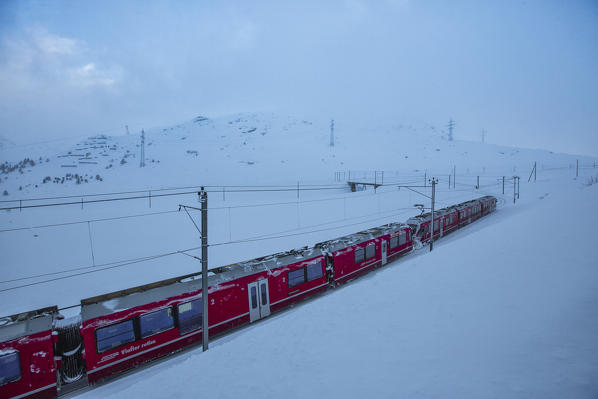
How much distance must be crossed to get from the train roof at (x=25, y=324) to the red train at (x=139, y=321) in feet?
0.07

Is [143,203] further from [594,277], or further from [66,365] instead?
[594,277]

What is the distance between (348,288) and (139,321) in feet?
22.2

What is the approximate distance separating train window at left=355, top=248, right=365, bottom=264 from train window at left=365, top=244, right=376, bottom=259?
291 mm

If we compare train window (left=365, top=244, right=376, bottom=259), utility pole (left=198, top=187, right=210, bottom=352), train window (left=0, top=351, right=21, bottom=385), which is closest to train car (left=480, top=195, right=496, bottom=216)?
train window (left=365, top=244, right=376, bottom=259)

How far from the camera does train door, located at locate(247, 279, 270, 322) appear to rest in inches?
448

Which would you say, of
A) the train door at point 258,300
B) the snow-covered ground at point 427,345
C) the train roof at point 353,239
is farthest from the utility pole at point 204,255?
the train roof at point 353,239

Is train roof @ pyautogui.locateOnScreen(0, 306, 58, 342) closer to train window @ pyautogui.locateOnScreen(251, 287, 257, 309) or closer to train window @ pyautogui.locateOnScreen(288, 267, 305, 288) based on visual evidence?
train window @ pyautogui.locateOnScreen(251, 287, 257, 309)

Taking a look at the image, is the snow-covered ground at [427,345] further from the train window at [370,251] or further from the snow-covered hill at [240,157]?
the snow-covered hill at [240,157]

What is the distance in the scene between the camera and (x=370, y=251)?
54.0 ft

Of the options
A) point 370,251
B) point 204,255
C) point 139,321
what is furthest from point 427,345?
point 370,251

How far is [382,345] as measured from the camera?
20.4 feet

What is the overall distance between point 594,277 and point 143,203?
27.9 m

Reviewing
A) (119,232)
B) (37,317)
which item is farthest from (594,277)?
(119,232)

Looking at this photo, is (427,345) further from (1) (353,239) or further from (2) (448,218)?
(2) (448,218)
